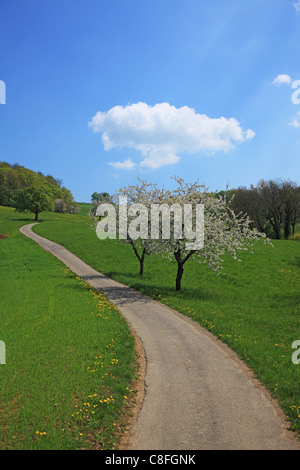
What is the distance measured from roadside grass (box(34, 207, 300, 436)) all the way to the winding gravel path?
0.79 metres

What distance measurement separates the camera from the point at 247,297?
1068 inches

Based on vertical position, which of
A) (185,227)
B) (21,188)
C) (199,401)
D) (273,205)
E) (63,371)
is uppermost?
(21,188)

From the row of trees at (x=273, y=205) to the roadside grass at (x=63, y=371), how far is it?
67.8m

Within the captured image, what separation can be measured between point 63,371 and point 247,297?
2020 centimetres

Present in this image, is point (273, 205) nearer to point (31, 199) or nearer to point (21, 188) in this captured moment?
point (31, 199)

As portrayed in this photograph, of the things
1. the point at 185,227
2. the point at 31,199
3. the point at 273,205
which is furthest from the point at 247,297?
the point at 31,199

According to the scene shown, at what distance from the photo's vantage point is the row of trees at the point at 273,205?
76812 mm

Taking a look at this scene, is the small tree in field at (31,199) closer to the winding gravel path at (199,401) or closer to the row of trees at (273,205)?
the row of trees at (273,205)

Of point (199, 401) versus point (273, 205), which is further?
point (273, 205)

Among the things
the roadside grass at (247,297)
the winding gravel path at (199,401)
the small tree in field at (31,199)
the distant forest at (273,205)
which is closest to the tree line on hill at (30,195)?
the small tree in field at (31,199)

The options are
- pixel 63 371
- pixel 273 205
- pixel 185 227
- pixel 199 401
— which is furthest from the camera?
pixel 273 205

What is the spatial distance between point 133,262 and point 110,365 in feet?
95.0

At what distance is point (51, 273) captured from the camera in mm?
32531

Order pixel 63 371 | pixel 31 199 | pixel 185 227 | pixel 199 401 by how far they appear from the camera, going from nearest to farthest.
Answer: pixel 199 401 → pixel 63 371 → pixel 185 227 → pixel 31 199
